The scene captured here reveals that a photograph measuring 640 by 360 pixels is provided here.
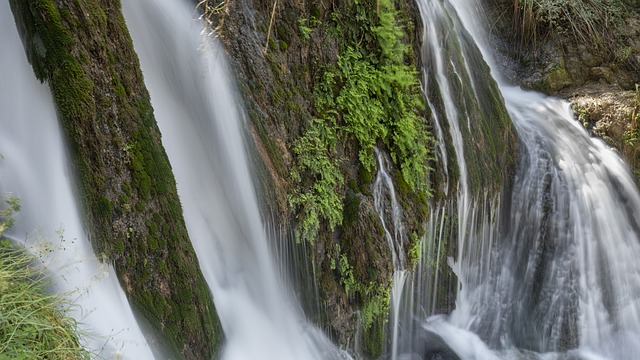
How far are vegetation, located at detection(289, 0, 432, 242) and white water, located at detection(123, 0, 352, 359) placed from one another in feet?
1.83

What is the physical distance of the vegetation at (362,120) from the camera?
5.32 meters

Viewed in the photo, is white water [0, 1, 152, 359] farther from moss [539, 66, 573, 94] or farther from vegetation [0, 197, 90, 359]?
moss [539, 66, 573, 94]

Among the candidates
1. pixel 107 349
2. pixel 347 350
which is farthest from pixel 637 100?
pixel 107 349

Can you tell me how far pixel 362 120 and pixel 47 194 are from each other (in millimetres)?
3121

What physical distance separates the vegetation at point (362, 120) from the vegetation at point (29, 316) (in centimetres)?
232

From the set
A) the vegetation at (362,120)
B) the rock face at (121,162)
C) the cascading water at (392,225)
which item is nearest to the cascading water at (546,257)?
the vegetation at (362,120)

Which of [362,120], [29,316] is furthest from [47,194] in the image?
[362,120]

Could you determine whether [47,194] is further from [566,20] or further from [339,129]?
[566,20]

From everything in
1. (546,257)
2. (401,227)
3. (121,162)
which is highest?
(121,162)

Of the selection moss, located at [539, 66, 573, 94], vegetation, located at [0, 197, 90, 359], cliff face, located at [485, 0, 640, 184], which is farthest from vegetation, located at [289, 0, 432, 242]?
cliff face, located at [485, 0, 640, 184]

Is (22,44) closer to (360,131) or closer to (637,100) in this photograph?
(360,131)

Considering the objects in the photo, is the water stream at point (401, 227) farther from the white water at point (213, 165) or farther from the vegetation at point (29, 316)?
the vegetation at point (29, 316)

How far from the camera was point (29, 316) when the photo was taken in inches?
117

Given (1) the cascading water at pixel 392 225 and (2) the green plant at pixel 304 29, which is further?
(1) the cascading water at pixel 392 225
